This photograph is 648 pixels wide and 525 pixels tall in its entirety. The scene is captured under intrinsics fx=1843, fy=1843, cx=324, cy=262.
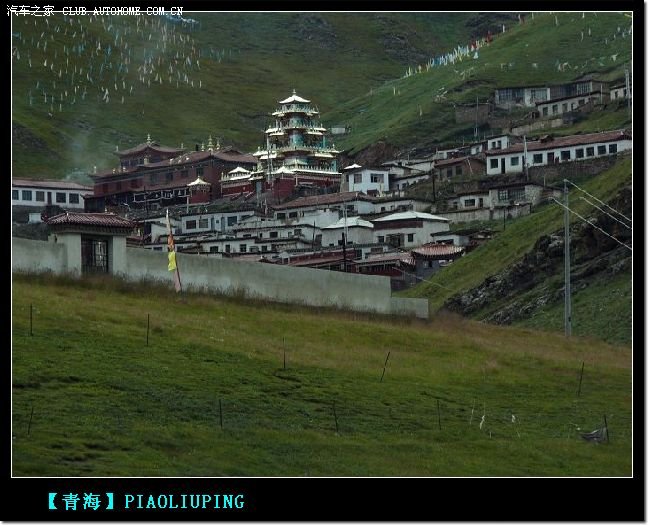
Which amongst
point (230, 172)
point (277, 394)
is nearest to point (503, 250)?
point (230, 172)

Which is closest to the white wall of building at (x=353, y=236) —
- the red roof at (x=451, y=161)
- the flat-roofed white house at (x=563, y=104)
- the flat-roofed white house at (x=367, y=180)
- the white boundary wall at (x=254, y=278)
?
the red roof at (x=451, y=161)

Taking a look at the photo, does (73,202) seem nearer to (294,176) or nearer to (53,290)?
(294,176)

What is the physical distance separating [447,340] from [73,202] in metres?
114

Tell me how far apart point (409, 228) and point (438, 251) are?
11745 mm

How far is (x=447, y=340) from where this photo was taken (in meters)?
65.0

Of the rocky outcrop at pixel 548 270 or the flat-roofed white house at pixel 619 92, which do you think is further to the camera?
the flat-roofed white house at pixel 619 92

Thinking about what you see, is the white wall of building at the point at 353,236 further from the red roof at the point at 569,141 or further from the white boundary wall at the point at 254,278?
the white boundary wall at the point at 254,278

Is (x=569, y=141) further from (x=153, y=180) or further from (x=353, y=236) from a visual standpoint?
(x=153, y=180)

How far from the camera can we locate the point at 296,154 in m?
185

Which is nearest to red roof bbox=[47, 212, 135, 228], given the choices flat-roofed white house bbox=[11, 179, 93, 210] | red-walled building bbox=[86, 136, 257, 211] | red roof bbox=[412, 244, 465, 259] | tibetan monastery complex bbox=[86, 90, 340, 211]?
red roof bbox=[412, 244, 465, 259]

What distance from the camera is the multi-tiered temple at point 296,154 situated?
174750 mm

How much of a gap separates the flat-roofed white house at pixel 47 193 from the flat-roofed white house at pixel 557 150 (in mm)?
41280

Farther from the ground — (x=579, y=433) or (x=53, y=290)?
(x=53, y=290)

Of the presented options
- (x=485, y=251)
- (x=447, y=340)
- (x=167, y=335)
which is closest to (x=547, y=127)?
(x=485, y=251)
